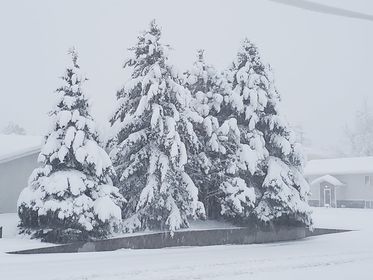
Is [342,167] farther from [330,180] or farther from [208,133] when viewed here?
[208,133]

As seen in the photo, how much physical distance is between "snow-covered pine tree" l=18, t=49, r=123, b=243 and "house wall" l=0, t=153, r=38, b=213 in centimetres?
733

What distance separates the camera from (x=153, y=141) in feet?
70.4

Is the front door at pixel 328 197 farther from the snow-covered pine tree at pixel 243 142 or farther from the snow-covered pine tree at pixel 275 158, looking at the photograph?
the snow-covered pine tree at pixel 243 142

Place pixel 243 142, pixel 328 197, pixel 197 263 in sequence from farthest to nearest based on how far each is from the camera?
1. pixel 328 197
2. pixel 243 142
3. pixel 197 263

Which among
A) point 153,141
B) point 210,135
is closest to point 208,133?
point 210,135

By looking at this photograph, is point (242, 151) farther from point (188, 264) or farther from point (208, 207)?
point (188, 264)

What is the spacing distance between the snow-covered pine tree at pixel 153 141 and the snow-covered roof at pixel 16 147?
5975 mm

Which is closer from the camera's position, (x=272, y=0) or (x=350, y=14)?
(x=272, y=0)

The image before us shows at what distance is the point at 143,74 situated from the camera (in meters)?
21.7

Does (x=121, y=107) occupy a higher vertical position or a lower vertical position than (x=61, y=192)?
higher

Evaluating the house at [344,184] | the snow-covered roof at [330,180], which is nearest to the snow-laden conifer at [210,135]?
the house at [344,184]

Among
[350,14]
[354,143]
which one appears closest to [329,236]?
[350,14]

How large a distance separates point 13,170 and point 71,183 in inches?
376

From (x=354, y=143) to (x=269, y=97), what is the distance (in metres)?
85.0
